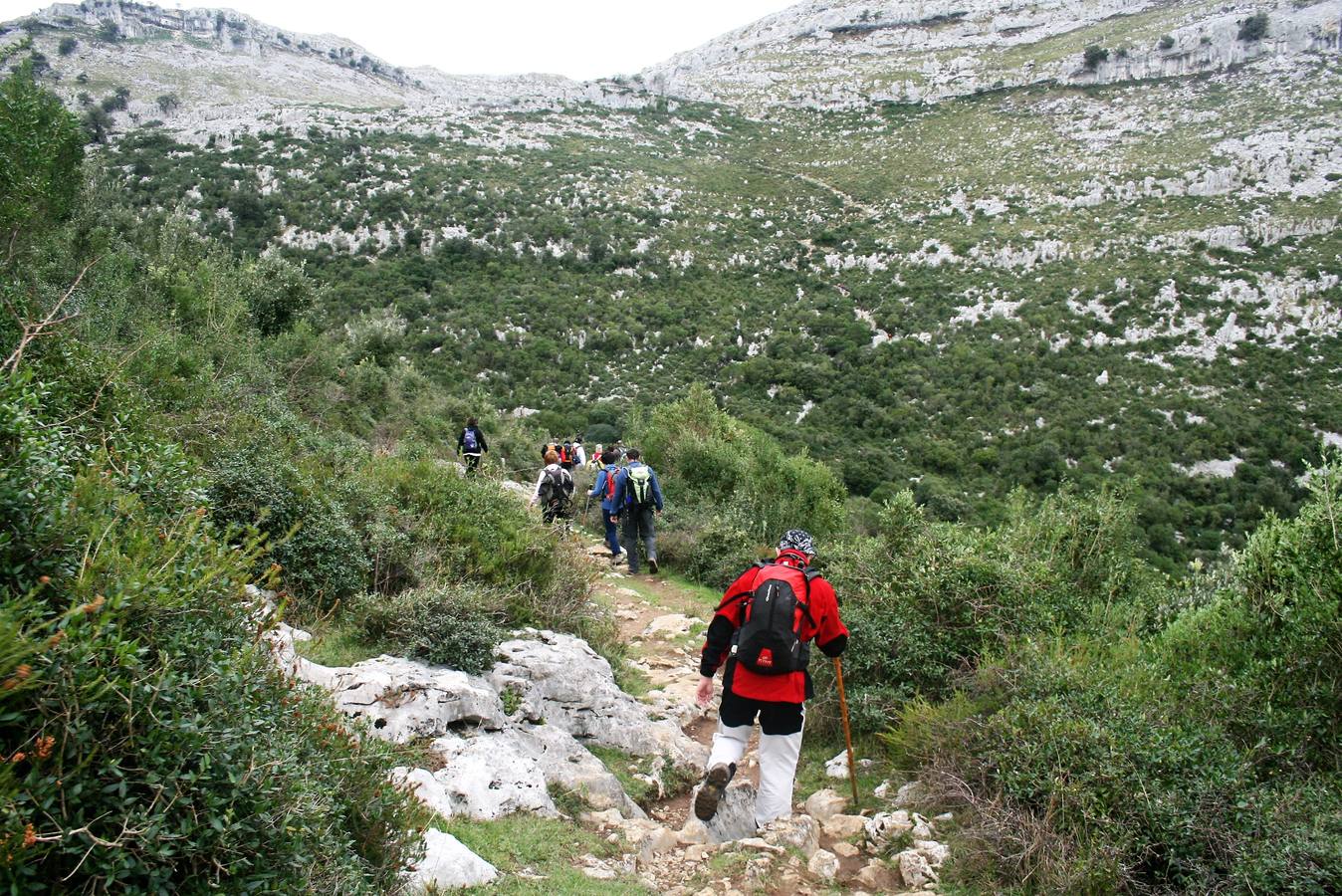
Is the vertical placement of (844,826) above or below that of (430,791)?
below

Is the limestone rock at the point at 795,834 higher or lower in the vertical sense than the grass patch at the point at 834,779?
higher

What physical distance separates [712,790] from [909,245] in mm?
41192

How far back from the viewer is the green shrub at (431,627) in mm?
5328

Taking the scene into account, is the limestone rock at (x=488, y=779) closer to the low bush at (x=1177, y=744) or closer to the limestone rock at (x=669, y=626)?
the low bush at (x=1177, y=744)

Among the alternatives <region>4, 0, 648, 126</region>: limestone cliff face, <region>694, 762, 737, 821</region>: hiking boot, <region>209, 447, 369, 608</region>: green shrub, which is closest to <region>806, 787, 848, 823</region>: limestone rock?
<region>694, 762, 737, 821</region>: hiking boot

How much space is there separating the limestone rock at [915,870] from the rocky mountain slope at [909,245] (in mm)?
18708

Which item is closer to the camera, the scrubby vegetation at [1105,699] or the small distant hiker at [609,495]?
the scrubby vegetation at [1105,699]

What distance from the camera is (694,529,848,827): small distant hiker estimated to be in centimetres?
441

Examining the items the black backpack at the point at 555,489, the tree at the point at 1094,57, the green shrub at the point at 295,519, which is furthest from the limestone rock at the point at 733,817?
the tree at the point at 1094,57

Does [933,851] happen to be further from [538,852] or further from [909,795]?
[538,852]

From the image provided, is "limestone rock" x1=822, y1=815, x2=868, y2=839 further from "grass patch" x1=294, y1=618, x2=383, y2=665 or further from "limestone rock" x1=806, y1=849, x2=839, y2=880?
"grass patch" x1=294, y1=618, x2=383, y2=665

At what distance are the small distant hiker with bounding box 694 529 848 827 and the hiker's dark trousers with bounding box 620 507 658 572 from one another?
6083 mm

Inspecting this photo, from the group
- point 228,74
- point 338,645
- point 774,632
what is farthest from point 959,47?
point 338,645

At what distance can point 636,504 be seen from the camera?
1055 cm
